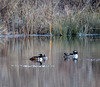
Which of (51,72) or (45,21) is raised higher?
(45,21)

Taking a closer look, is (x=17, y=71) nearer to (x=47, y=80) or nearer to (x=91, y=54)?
(x=47, y=80)

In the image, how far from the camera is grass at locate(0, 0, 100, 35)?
24.7m

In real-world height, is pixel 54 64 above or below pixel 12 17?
below

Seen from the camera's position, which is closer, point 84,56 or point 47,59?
→ point 47,59

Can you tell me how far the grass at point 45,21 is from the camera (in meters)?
24.7

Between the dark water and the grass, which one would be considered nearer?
the dark water

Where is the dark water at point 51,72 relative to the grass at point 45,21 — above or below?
below

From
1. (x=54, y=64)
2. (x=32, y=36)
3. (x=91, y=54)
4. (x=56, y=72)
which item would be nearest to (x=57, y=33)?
Answer: (x=32, y=36)

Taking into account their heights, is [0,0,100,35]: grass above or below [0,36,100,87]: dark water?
above

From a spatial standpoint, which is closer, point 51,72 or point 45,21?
point 51,72

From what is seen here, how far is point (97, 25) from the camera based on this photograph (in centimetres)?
2670

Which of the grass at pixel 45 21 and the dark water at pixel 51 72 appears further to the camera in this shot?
the grass at pixel 45 21

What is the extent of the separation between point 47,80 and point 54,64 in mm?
2797

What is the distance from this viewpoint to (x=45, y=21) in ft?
83.1
